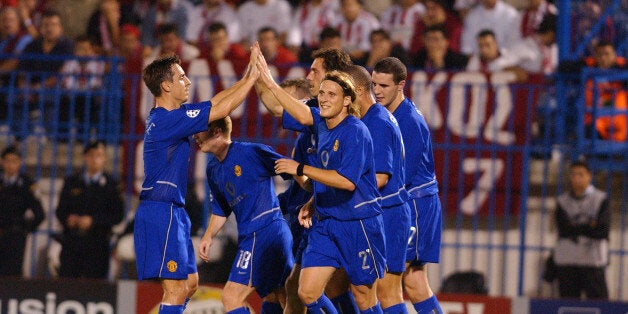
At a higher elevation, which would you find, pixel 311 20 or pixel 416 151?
pixel 311 20

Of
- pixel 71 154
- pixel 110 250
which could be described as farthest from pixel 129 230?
pixel 71 154

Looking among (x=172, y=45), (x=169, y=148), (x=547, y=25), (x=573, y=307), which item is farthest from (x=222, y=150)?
(x=547, y=25)

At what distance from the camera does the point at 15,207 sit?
36.8 feet

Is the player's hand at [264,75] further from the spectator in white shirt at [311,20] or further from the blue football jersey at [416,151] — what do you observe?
the spectator in white shirt at [311,20]

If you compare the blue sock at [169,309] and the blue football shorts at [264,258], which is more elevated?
the blue football shorts at [264,258]

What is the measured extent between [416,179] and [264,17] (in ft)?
18.2

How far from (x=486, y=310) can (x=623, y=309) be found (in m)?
1.21

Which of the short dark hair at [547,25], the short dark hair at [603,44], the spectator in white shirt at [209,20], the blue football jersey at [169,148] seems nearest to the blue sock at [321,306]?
the blue football jersey at [169,148]

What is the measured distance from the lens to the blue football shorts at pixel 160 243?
311 inches

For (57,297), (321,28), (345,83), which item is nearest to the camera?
(345,83)

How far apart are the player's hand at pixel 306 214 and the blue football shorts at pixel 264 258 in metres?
0.31

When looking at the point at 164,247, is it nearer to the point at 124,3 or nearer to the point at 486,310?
the point at 486,310

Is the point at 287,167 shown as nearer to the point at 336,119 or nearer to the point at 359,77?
the point at 336,119

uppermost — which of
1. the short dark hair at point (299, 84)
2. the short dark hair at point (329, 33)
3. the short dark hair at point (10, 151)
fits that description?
the short dark hair at point (329, 33)
